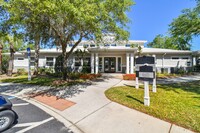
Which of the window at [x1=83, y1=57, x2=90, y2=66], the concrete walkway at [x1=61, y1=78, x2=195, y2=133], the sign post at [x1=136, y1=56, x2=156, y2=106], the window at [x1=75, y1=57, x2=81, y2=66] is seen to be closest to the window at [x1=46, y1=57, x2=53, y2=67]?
the window at [x1=75, y1=57, x2=81, y2=66]

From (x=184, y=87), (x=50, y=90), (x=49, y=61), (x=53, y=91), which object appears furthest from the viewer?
(x=49, y=61)

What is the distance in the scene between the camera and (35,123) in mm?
4785

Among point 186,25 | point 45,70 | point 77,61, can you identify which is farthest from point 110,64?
point 186,25

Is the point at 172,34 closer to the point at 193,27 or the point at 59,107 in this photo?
the point at 193,27

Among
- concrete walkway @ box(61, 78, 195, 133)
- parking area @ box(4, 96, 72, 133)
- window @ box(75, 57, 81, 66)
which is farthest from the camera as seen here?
window @ box(75, 57, 81, 66)

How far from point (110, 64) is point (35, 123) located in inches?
655

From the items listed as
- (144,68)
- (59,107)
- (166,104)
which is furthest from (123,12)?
(59,107)

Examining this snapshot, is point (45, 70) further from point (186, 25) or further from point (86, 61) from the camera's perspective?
point (186, 25)

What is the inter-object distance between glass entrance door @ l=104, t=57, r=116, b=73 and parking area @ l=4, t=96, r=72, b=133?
15.2 meters

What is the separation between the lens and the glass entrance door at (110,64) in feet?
68.0

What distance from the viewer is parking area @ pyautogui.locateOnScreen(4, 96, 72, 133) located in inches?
169

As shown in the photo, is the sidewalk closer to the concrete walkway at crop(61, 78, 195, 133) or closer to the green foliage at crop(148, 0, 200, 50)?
the concrete walkway at crop(61, 78, 195, 133)

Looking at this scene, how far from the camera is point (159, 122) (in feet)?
15.0

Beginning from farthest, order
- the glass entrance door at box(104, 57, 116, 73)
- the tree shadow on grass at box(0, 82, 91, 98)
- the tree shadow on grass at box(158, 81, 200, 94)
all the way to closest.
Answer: the glass entrance door at box(104, 57, 116, 73)
the tree shadow on grass at box(158, 81, 200, 94)
the tree shadow on grass at box(0, 82, 91, 98)
